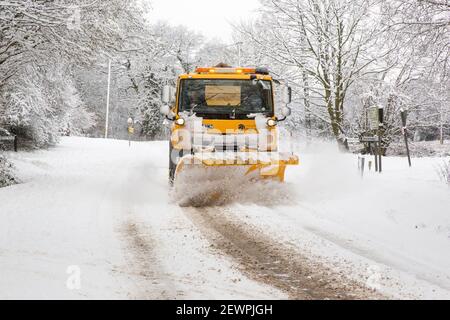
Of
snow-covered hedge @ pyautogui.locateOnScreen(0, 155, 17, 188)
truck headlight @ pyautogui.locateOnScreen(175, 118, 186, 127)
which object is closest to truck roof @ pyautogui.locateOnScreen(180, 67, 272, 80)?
truck headlight @ pyautogui.locateOnScreen(175, 118, 186, 127)

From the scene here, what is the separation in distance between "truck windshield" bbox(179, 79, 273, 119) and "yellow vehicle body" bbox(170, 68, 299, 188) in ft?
0.29

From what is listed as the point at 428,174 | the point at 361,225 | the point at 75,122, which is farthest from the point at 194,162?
the point at 75,122

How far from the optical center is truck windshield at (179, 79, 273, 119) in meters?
9.91

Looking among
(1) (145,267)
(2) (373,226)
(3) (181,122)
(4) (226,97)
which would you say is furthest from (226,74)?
(1) (145,267)

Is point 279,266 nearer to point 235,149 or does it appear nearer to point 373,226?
point 373,226

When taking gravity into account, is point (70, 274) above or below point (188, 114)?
below

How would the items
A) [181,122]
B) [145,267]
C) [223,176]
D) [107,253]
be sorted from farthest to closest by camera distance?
[181,122] < [223,176] < [107,253] < [145,267]

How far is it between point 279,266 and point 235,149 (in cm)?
478

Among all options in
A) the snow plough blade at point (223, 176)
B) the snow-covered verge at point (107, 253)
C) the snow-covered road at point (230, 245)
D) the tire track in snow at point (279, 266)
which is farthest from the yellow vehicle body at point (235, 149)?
the tire track in snow at point (279, 266)

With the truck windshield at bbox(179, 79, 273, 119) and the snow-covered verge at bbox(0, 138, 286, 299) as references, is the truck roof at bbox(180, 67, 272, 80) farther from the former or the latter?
the snow-covered verge at bbox(0, 138, 286, 299)

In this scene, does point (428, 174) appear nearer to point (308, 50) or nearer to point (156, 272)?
point (308, 50)

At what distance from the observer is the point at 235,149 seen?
30.9 ft
